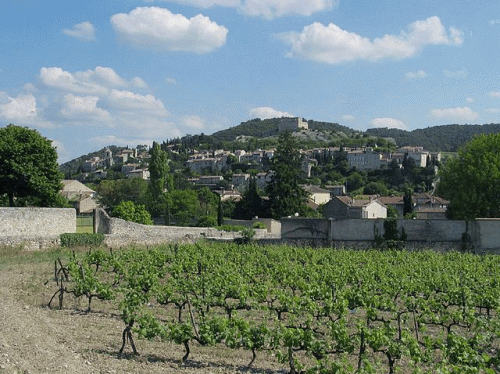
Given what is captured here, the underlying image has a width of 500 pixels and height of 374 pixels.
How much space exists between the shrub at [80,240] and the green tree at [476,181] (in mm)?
21555

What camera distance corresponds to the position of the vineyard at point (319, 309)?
30.8ft

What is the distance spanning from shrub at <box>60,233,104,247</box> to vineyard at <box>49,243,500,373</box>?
313 inches

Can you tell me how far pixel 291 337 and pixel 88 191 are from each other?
272 ft

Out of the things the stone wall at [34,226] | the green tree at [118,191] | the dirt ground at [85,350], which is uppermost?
the green tree at [118,191]

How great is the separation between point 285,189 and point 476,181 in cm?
1696

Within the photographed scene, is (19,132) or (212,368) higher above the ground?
(19,132)

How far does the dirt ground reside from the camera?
9.01m

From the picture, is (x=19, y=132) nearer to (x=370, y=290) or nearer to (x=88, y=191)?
(x=370, y=290)

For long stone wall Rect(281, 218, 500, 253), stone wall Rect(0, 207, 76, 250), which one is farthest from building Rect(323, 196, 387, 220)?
stone wall Rect(0, 207, 76, 250)

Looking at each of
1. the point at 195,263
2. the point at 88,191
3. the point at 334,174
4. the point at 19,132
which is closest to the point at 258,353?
the point at 195,263

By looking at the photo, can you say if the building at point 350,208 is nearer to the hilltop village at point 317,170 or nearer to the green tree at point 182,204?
the green tree at point 182,204

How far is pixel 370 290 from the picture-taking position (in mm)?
15562

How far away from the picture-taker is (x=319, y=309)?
40.7ft

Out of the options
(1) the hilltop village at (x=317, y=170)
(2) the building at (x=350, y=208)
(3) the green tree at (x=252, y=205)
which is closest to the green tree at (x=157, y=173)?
(3) the green tree at (x=252, y=205)
